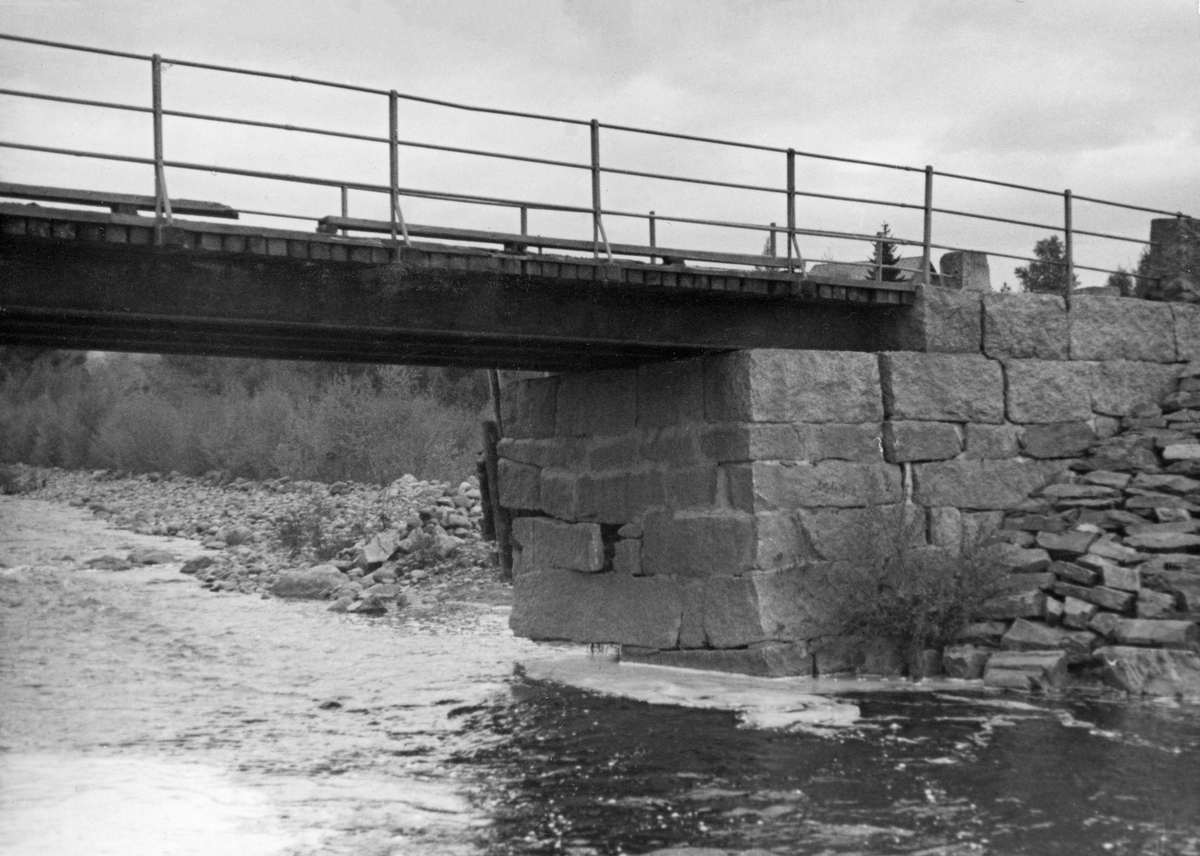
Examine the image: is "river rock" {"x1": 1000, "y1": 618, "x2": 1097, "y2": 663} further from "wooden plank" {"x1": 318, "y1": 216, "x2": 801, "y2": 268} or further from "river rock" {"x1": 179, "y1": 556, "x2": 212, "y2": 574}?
"river rock" {"x1": 179, "y1": 556, "x2": 212, "y2": 574}

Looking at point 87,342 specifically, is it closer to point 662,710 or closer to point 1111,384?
point 662,710

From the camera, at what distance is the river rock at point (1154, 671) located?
400 inches

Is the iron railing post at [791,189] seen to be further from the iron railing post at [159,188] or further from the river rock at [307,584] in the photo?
the river rock at [307,584]

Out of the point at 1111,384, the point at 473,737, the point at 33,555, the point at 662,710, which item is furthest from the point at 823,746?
the point at 33,555

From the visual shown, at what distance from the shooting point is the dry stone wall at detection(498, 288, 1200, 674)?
449 inches

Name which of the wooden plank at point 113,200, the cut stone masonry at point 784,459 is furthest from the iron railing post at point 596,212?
the wooden plank at point 113,200

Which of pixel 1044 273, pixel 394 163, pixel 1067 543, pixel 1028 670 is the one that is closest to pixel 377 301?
pixel 394 163

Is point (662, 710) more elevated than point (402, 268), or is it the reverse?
point (402, 268)

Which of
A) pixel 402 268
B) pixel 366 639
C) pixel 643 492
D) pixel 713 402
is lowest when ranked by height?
pixel 366 639

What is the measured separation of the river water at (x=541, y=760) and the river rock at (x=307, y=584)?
181 inches

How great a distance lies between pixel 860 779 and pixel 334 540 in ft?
48.4

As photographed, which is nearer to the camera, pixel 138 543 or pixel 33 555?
pixel 33 555

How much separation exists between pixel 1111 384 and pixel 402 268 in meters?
7.26

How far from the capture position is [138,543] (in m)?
24.5
